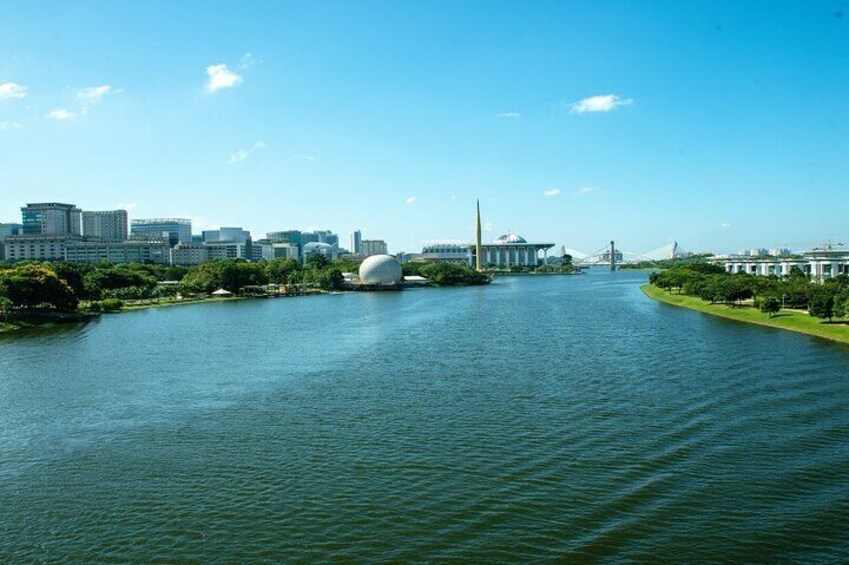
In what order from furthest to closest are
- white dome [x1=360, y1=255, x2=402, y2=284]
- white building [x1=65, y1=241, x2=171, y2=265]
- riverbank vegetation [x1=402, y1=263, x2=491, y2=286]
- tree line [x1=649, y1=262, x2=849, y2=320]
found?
white building [x1=65, y1=241, x2=171, y2=265], riverbank vegetation [x1=402, y1=263, x2=491, y2=286], white dome [x1=360, y1=255, x2=402, y2=284], tree line [x1=649, y1=262, x2=849, y2=320]

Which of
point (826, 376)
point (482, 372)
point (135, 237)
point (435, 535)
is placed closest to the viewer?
point (435, 535)

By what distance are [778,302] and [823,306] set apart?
515cm

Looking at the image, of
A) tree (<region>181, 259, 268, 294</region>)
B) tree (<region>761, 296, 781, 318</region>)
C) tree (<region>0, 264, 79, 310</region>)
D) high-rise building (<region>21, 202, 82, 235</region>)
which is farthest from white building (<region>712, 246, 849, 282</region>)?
high-rise building (<region>21, 202, 82, 235</region>)

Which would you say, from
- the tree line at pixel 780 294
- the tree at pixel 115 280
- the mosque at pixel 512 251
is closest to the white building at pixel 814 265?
the tree line at pixel 780 294

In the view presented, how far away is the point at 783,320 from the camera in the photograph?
33781 millimetres

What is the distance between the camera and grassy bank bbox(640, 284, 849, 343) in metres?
28.9

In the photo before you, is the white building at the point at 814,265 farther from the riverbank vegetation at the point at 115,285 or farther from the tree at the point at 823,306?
the riverbank vegetation at the point at 115,285

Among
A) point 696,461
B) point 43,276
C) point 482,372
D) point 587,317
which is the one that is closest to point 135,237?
point 43,276

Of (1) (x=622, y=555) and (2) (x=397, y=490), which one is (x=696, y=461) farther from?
(2) (x=397, y=490)

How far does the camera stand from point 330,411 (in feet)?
54.7

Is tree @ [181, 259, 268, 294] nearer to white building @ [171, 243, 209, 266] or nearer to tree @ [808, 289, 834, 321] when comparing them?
tree @ [808, 289, 834, 321]

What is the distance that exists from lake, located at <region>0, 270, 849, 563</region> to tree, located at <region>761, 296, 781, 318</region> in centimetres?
1014

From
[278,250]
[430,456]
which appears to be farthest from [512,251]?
[430,456]

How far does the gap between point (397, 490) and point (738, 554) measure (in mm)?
5293
